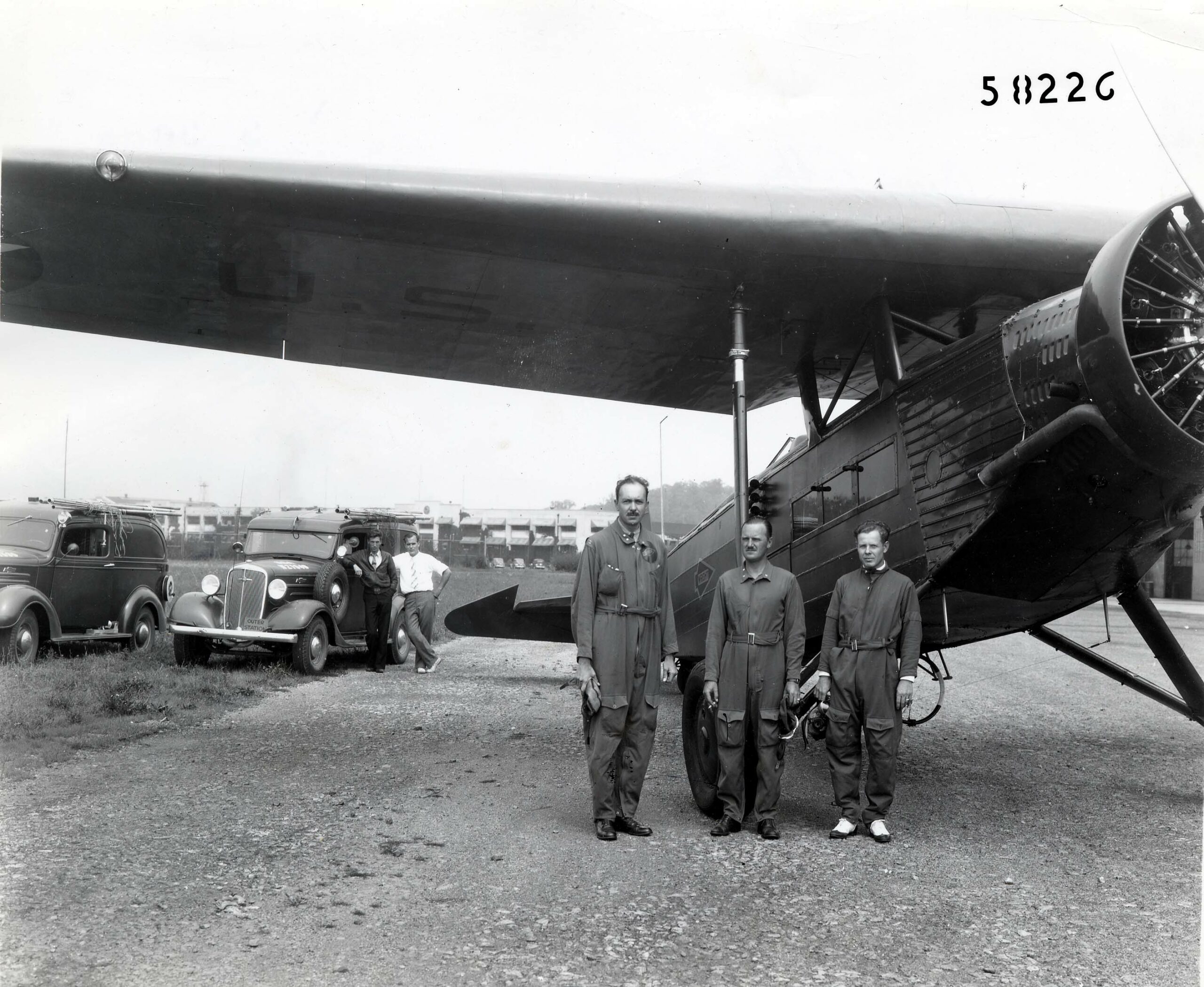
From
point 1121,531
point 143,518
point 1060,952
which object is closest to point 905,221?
point 1121,531

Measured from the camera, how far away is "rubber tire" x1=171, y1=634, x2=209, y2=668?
10898mm

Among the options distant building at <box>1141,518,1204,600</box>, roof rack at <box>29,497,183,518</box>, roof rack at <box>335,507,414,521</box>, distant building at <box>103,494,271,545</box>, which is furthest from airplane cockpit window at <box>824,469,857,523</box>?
distant building at <box>1141,518,1204,600</box>

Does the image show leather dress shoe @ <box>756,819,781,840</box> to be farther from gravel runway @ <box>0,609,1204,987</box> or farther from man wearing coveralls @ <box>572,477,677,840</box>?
man wearing coveralls @ <box>572,477,677,840</box>

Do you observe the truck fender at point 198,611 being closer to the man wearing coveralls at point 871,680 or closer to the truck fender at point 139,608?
the truck fender at point 139,608

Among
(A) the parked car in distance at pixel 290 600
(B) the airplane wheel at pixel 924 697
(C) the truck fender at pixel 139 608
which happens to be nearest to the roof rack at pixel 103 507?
(C) the truck fender at pixel 139 608

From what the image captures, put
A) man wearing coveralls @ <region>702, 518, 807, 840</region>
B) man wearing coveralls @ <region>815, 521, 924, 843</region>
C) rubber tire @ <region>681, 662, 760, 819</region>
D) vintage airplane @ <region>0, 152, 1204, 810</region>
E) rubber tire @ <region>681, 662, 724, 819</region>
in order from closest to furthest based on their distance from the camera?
vintage airplane @ <region>0, 152, 1204, 810</region> < man wearing coveralls @ <region>815, 521, 924, 843</region> < man wearing coveralls @ <region>702, 518, 807, 840</region> < rubber tire @ <region>681, 662, 760, 819</region> < rubber tire @ <region>681, 662, 724, 819</region>

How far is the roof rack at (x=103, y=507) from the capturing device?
11.2 meters

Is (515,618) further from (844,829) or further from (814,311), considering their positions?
(844,829)

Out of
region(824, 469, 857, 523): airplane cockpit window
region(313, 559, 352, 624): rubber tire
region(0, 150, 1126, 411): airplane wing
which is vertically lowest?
region(313, 559, 352, 624): rubber tire

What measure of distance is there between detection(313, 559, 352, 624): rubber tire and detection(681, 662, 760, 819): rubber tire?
23.4 feet

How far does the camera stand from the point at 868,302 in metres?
5.82

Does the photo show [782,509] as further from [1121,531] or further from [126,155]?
[126,155]

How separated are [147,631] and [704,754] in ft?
32.1

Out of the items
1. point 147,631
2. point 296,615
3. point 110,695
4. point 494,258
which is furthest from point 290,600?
point 494,258
